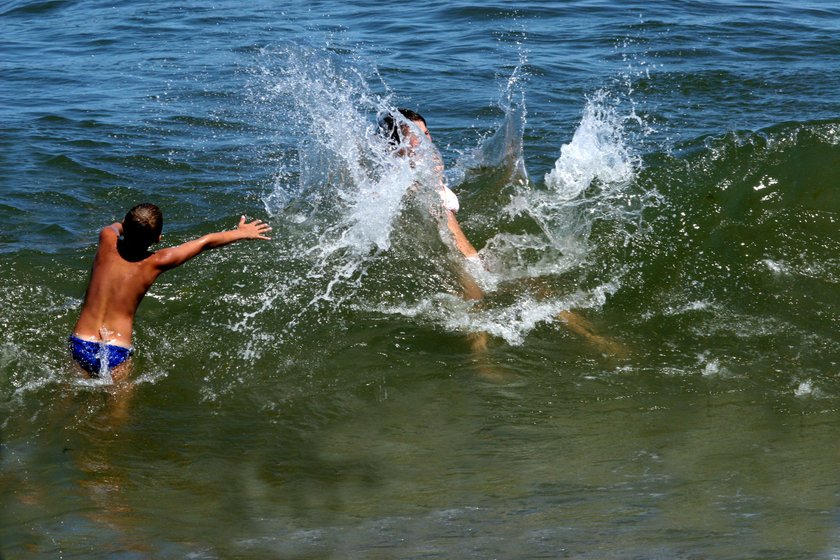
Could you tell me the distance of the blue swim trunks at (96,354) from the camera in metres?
6.48

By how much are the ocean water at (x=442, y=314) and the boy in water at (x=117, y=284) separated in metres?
0.29

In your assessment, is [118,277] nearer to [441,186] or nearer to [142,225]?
[142,225]

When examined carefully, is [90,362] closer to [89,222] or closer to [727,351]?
[89,222]

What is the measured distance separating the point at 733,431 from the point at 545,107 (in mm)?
6672

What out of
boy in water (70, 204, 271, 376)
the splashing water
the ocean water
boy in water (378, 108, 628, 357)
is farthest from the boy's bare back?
boy in water (378, 108, 628, 357)

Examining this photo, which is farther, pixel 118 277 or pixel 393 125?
pixel 393 125

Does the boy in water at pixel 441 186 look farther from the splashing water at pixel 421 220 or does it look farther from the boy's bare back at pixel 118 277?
the boy's bare back at pixel 118 277

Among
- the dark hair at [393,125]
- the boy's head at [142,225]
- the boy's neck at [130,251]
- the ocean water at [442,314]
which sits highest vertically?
the dark hair at [393,125]

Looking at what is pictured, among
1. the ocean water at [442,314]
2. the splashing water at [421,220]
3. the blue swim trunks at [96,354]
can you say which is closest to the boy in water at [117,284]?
the blue swim trunks at [96,354]

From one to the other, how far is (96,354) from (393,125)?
276cm

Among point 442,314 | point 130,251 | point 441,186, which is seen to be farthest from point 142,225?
point 441,186

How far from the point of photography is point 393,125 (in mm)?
8023

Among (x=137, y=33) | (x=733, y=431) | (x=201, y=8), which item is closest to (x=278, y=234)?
(x=733, y=431)

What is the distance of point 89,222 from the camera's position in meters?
9.41
